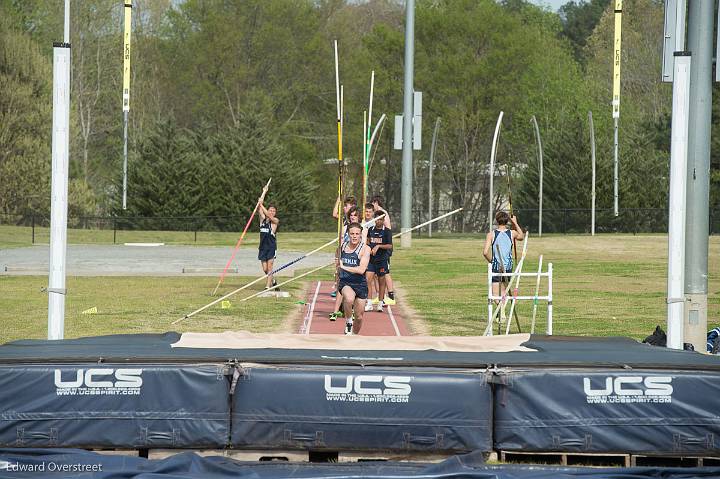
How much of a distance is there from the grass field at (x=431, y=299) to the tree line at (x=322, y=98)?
69.7ft

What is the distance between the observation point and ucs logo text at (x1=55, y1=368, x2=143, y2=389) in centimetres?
933

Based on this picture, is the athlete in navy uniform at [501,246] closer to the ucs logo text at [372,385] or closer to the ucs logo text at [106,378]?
the ucs logo text at [372,385]

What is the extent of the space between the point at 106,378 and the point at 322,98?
6290 cm

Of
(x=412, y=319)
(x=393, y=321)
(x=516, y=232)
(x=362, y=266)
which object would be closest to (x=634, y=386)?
(x=362, y=266)

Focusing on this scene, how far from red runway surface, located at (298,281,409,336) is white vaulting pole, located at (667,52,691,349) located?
238 inches

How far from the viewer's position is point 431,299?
78.7 feet

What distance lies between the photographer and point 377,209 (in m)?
19.2

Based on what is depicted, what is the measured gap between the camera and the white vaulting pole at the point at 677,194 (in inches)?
461

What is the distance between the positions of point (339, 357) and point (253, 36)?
6234 centimetres

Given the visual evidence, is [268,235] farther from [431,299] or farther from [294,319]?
[431,299]

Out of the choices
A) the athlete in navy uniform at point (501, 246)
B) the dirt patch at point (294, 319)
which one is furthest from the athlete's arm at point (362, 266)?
the dirt patch at point (294, 319)

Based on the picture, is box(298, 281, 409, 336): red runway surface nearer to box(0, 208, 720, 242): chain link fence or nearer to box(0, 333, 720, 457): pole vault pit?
box(0, 333, 720, 457): pole vault pit

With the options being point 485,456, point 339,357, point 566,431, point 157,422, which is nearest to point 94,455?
point 157,422

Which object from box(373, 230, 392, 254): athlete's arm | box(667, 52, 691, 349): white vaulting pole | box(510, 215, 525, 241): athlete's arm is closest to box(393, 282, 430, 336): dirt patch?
box(373, 230, 392, 254): athlete's arm
